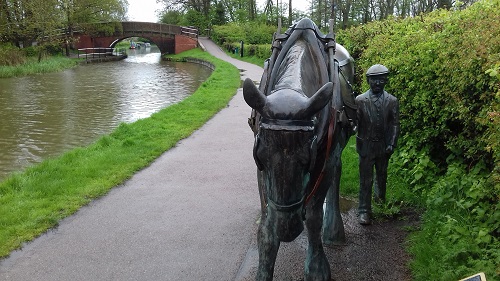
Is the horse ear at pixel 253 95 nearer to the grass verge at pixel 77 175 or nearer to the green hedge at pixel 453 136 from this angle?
the green hedge at pixel 453 136

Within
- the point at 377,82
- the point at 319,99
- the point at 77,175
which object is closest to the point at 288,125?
the point at 319,99

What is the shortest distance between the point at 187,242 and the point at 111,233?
0.97m

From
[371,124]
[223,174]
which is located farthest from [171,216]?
[371,124]

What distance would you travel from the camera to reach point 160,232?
5141 mm

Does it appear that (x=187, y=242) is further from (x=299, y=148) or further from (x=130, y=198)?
(x=299, y=148)

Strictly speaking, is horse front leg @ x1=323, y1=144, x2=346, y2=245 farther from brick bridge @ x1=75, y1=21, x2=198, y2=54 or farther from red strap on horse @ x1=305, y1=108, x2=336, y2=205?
brick bridge @ x1=75, y1=21, x2=198, y2=54

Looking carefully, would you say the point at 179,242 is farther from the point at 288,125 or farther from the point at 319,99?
the point at 319,99

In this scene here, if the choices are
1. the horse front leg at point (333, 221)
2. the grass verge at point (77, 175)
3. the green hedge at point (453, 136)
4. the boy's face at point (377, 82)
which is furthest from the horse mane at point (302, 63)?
the grass verge at point (77, 175)

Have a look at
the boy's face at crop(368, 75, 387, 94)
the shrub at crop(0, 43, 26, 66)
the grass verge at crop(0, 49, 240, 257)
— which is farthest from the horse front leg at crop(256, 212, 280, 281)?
the shrub at crop(0, 43, 26, 66)

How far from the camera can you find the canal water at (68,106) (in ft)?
34.0

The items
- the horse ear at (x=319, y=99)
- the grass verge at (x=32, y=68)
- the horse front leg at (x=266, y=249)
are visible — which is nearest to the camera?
the horse ear at (x=319, y=99)

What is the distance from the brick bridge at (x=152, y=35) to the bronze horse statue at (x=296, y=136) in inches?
1706

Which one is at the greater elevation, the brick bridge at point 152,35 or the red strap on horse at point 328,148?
the brick bridge at point 152,35

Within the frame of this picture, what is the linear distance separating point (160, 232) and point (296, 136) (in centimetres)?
332
